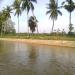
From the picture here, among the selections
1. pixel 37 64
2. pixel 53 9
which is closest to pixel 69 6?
pixel 53 9

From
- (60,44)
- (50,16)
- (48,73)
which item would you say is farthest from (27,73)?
(50,16)

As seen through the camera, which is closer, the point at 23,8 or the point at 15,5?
the point at 23,8

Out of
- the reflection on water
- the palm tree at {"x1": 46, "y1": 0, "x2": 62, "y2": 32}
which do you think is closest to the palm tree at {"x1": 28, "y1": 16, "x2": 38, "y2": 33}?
the palm tree at {"x1": 46, "y1": 0, "x2": 62, "y2": 32}

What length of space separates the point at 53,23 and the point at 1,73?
5890 cm

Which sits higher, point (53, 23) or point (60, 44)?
point (53, 23)

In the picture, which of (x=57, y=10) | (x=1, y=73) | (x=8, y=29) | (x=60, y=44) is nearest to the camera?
(x=1, y=73)

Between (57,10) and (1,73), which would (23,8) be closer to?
(57,10)

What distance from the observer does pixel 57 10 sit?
69.4m

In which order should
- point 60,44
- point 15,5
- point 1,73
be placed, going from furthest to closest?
point 15,5 < point 60,44 < point 1,73

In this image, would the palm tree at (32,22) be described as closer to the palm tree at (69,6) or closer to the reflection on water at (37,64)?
the palm tree at (69,6)

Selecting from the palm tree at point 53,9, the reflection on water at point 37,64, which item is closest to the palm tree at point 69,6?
the palm tree at point 53,9

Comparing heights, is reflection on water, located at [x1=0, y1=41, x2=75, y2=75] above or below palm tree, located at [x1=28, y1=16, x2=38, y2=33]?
below

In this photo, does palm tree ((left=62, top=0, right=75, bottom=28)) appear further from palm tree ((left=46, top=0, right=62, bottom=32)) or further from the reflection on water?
the reflection on water

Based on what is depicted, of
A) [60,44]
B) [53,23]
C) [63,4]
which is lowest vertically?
[60,44]
